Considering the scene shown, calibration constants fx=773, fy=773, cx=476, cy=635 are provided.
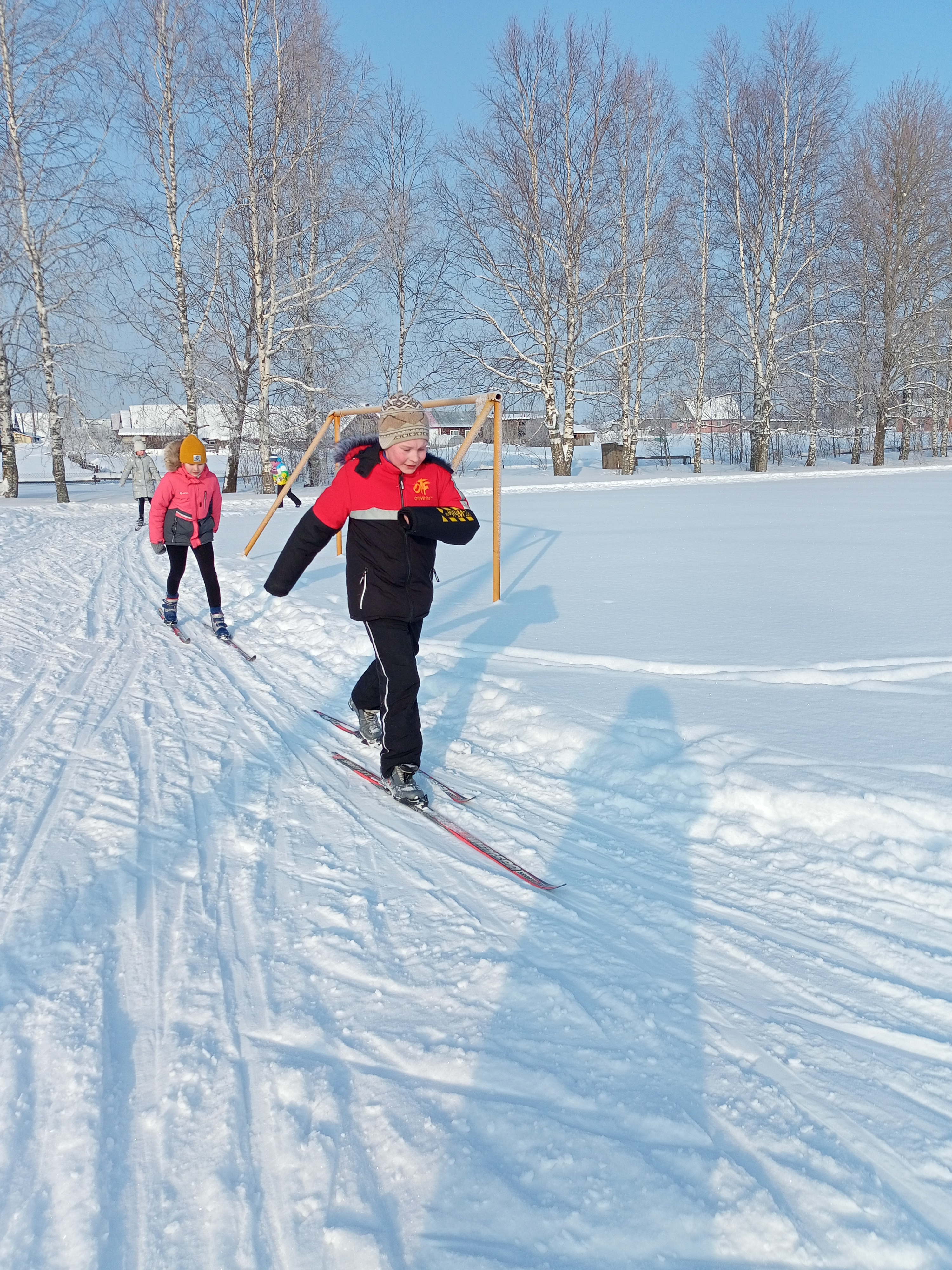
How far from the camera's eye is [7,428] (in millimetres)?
18469

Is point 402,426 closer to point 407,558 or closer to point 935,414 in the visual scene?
point 407,558

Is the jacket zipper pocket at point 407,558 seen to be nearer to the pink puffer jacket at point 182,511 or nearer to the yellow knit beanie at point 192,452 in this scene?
the pink puffer jacket at point 182,511

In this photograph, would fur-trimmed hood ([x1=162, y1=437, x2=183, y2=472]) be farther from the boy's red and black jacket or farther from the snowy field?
the boy's red and black jacket

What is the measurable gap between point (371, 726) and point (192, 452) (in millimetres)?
3435

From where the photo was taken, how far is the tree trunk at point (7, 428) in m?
17.7

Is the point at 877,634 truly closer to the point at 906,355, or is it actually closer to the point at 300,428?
the point at 300,428

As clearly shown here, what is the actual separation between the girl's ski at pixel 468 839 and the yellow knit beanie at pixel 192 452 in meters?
3.54

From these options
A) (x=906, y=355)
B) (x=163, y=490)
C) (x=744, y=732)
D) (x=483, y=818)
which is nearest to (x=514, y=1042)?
(x=483, y=818)

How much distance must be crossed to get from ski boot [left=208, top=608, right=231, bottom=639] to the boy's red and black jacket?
2900mm

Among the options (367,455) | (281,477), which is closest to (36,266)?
(281,477)

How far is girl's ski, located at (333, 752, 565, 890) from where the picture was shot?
2609 millimetres

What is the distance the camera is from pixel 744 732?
357cm

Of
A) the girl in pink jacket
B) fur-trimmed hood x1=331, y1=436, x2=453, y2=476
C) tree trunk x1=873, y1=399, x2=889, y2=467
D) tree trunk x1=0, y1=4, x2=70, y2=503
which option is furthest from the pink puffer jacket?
tree trunk x1=873, y1=399, x2=889, y2=467

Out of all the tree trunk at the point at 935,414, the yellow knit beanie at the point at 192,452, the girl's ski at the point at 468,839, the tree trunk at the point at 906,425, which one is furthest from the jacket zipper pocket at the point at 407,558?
the tree trunk at the point at 935,414
